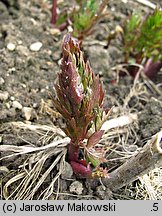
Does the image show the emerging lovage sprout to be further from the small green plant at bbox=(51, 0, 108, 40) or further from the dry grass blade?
the small green plant at bbox=(51, 0, 108, 40)

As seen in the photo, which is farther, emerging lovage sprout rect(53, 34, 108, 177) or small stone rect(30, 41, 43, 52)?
small stone rect(30, 41, 43, 52)

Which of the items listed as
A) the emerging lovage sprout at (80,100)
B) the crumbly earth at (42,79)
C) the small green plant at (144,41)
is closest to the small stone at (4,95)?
the crumbly earth at (42,79)

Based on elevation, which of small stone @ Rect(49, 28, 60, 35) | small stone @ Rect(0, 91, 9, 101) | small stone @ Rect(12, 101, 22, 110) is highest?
small stone @ Rect(49, 28, 60, 35)

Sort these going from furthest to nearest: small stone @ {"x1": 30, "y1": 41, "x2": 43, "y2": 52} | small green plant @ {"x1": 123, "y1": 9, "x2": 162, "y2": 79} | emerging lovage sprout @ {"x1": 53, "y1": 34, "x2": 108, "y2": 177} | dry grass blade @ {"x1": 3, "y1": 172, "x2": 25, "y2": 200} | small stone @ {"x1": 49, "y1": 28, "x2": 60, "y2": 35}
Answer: small stone @ {"x1": 49, "y1": 28, "x2": 60, "y2": 35}, small stone @ {"x1": 30, "y1": 41, "x2": 43, "y2": 52}, small green plant @ {"x1": 123, "y1": 9, "x2": 162, "y2": 79}, dry grass blade @ {"x1": 3, "y1": 172, "x2": 25, "y2": 200}, emerging lovage sprout @ {"x1": 53, "y1": 34, "x2": 108, "y2": 177}

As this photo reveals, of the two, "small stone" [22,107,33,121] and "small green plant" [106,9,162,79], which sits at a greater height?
"small green plant" [106,9,162,79]

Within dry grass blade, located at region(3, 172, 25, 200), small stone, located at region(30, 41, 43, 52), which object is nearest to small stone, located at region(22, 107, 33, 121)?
dry grass blade, located at region(3, 172, 25, 200)

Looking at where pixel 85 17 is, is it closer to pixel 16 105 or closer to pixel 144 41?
pixel 144 41
